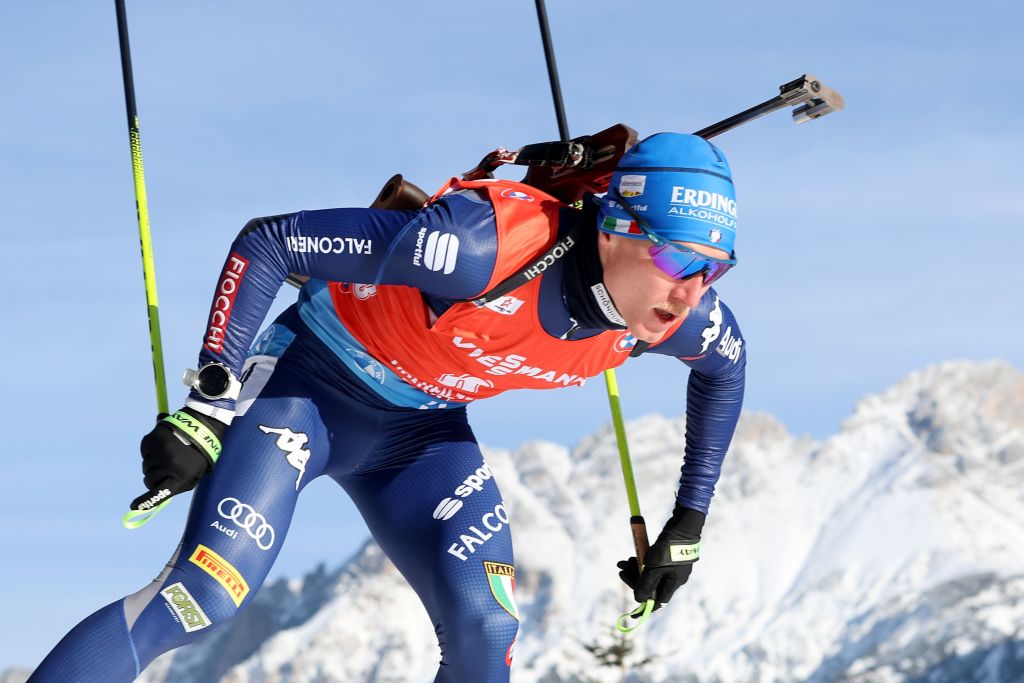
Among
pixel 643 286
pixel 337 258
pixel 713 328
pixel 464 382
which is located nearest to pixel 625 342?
pixel 713 328

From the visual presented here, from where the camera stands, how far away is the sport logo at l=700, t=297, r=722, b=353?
6.57m

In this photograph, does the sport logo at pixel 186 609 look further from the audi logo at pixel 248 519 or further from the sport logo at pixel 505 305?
the sport logo at pixel 505 305

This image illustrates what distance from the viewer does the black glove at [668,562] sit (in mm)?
6988

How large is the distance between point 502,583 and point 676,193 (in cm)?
181

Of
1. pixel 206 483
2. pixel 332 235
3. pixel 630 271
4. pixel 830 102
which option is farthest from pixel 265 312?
pixel 830 102

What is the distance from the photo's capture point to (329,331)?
6.46m

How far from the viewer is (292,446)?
6039mm

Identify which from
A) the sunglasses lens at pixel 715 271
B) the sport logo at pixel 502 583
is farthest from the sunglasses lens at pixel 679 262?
the sport logo at pixel 502 583

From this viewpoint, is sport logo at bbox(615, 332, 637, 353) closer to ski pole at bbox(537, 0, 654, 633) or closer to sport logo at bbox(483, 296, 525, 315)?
sport logo at bbox(483, 296, 525, 315)

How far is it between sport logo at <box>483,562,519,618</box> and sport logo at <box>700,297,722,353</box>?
138cm

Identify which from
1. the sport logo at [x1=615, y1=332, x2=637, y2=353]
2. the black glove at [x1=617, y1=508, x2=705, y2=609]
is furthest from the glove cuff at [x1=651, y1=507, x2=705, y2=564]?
the sport logo at [x1=615, y1=332, x2=637, y2=353]

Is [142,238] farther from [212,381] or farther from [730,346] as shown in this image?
[730,346]

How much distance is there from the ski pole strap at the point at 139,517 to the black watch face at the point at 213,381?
0.44 metres

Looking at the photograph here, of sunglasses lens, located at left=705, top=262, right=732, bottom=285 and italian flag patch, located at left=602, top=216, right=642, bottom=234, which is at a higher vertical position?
italian flag patch, located at left=602, top=216, right=642, bottom=234
